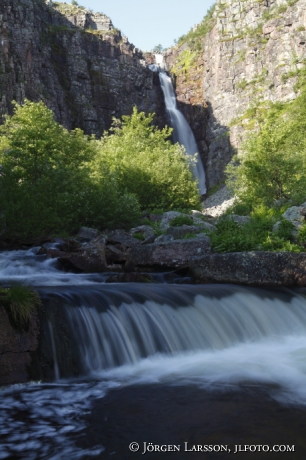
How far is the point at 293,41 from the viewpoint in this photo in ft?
211

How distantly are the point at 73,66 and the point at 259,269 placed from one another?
69.4 metres

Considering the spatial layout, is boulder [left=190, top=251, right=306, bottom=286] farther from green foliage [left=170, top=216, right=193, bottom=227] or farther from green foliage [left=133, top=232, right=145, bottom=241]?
green foliage [left=170, top=216, right=193, bottom=227]

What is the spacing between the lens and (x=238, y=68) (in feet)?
229

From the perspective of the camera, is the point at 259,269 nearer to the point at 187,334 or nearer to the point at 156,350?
the point at 187,334

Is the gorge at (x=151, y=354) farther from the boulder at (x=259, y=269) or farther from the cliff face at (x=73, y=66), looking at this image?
the cliff face at (x=73, y=66)

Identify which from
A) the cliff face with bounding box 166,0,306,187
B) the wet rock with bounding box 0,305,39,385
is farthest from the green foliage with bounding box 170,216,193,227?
the cliff face with bounding box 166,0,306,187

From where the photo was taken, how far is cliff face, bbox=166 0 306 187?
2537 inches

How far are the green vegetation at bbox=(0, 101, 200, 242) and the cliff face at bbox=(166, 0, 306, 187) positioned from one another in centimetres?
2611

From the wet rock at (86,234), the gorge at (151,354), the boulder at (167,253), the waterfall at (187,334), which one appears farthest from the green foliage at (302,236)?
the wet rock at (86,234)

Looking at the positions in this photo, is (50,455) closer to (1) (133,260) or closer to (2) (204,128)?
(1) (133,260)

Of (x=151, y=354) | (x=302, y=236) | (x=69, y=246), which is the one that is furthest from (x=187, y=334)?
(x=302, y=236)

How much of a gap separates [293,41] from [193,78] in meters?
19.2

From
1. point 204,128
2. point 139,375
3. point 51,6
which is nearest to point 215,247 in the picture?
point 139,375

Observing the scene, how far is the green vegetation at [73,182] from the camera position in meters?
18.1
